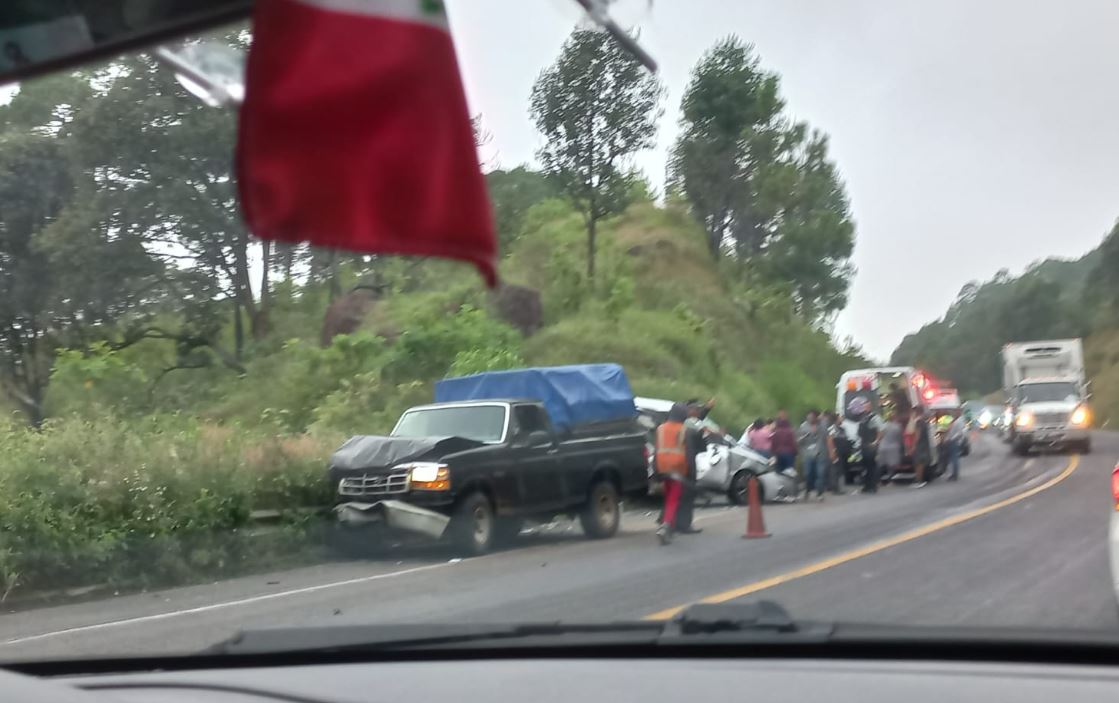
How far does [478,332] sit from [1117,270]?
1203cm

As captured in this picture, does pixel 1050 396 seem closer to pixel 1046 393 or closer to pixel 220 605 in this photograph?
pixel 1046 393

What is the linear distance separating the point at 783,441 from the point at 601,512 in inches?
293

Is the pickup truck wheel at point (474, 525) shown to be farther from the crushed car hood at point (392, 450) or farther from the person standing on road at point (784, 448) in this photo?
the person standing on road at point (784, 448)

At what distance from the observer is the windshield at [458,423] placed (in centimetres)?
1515

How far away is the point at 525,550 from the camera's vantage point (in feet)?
47.2

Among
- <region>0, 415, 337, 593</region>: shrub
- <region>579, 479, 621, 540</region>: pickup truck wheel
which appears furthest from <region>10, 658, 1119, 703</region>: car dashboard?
<region>579, 479, 621, 540</region>: pickup truck wheel

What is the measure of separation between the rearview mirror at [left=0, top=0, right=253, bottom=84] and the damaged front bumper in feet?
38.4

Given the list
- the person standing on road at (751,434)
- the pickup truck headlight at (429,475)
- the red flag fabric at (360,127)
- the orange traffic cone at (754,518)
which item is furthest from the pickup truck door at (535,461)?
the red flag fabric at (360,127)

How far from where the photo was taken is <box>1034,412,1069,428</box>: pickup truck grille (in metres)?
29.5

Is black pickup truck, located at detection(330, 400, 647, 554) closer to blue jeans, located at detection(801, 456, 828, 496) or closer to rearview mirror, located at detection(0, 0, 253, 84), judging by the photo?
blue jeans, located at detection(801, 456, 828, 496)

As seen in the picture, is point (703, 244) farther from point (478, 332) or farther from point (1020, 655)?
point (1020, 655)

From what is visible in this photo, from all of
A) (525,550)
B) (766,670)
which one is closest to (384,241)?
(766,670)

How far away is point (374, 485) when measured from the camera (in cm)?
1437

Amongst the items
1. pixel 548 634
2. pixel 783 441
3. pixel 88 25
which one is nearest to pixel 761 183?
pixel 783 441
